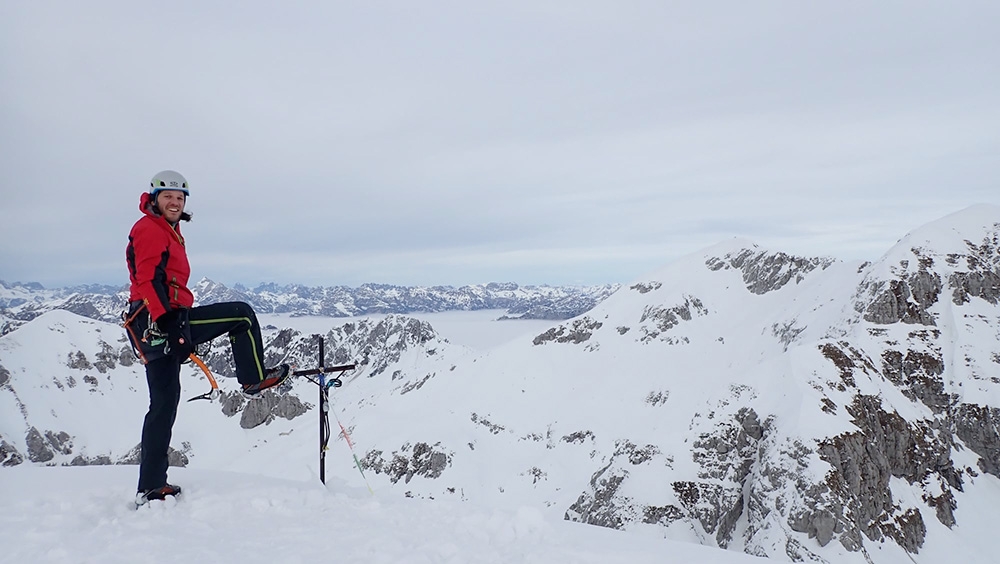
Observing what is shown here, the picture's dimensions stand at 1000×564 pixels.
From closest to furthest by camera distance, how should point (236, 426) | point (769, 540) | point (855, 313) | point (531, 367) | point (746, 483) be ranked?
1. point (769, 540)
2. point (746, 483)
3. point (855, 313)
4. point (531, 367)
5. point (236, 426)

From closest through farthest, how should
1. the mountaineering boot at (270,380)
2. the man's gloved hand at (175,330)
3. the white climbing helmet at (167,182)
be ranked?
the man's gloved hand at (175,330)
the white climbing helmet at (167,182)
the mountaineering boot at (270,380)

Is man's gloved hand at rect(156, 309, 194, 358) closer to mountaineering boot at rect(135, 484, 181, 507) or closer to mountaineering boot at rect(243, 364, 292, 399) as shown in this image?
mountaineering boot at rect(243, 364, 292, 399)

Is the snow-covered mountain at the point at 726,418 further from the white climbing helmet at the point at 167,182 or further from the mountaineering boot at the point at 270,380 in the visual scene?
the white climbing helmet at the point at 167,182

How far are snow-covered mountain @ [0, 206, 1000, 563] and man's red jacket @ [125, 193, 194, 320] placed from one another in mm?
1924

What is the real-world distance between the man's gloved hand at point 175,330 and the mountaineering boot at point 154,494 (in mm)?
2106

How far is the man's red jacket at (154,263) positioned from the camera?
7312mm

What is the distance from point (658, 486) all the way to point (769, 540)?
10.6 m

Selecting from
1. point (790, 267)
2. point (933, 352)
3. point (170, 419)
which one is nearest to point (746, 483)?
point (933, 352)

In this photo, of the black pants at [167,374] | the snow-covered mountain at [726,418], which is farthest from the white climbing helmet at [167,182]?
the snow-covered mountain at [726,418]

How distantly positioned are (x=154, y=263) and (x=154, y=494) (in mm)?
3612

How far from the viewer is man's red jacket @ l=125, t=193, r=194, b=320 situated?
7312 millimetres

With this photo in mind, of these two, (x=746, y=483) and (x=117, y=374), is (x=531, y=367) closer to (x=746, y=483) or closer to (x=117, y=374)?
(x=746, y=483)

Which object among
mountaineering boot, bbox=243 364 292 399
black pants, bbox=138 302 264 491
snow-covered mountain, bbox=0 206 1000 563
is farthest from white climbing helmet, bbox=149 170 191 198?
mountaineering boot, bbox=243 364 292 399

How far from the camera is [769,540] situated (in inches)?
1670
